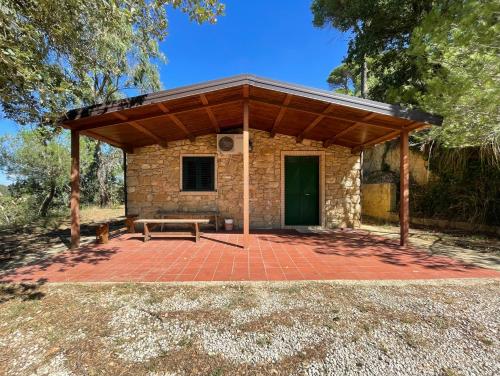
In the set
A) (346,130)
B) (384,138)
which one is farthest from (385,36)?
(346,130)

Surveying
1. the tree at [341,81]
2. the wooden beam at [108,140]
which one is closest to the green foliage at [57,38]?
the wooden beam at [108,140]

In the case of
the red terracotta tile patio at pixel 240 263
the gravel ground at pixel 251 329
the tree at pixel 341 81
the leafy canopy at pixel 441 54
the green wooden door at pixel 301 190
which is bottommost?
the gravel ground at pixel 251 329

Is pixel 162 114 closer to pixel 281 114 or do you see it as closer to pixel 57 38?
pixel 57 38

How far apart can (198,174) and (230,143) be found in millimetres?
1312

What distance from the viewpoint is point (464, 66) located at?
4879mm

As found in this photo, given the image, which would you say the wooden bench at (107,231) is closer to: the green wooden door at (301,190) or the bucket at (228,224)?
the bucket at (228,224)

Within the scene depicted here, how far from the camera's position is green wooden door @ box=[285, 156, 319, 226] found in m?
7.59

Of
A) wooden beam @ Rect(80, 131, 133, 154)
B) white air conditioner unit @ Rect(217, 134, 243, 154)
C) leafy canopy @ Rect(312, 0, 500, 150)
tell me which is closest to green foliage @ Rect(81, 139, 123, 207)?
wooden beam @ Rect(80, 131, 133, 154)

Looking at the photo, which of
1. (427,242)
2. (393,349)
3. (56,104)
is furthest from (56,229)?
(427,242)

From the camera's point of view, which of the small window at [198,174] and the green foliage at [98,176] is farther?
the green foliage at [98,176]

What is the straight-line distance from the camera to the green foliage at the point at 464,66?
3.96 meters

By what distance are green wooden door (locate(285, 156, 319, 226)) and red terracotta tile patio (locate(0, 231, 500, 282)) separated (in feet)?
6.23

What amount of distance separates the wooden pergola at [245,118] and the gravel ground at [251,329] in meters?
2.20

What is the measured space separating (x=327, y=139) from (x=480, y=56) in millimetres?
3455
